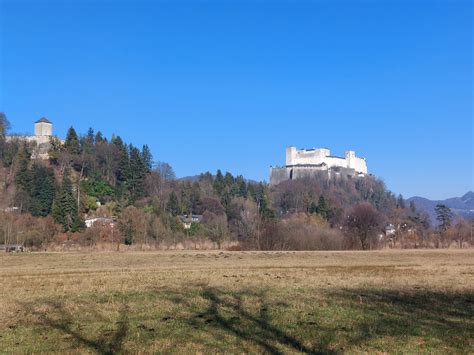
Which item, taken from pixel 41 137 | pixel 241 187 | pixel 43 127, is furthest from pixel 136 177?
→ pixel 43 127

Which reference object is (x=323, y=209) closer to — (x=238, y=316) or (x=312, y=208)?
(x=312, y=208)

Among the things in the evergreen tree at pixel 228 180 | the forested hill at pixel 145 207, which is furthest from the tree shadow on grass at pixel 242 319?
the evergreen tree at pixel 228 180

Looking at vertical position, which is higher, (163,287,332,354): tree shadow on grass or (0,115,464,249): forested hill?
(0,115,464,249): forested hill

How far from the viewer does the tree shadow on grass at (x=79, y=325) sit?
32.6ft

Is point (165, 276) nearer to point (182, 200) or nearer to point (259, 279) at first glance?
point (259, 279)

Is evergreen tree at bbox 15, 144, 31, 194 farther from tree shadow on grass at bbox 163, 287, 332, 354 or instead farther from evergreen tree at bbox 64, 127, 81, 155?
tree shadow on grass at bbox 163, 287, 332, 354

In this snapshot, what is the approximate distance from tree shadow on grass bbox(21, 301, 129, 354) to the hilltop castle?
12636 cm

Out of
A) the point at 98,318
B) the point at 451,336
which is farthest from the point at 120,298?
the point at 451,336

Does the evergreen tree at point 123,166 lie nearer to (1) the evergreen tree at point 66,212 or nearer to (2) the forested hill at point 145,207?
(2) the forested hill at point 145,207

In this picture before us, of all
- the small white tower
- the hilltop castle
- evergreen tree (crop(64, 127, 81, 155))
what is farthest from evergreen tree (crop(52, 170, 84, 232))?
the small white tower

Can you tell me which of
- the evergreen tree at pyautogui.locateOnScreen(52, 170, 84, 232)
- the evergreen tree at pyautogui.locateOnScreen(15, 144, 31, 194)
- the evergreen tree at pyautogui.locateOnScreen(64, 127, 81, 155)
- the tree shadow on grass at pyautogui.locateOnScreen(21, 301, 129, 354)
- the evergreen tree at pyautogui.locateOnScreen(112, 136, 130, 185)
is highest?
the evergreen tree at pyautogui.locateOnScreen(64, 127, 81, 155)

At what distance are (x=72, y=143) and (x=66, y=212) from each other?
42.3 metres

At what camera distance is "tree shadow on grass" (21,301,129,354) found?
32.6ft

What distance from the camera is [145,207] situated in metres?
107
